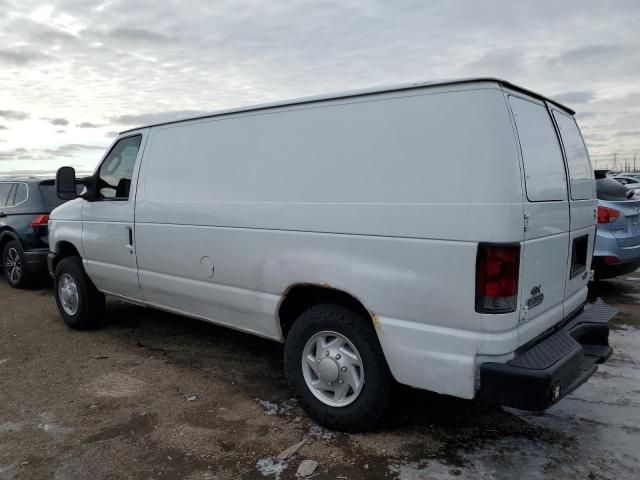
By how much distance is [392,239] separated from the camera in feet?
10.00

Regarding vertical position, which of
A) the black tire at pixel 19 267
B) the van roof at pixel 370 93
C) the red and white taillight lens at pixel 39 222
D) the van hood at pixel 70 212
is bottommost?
the black tire at pixel 19 267

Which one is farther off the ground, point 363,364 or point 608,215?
point 608,215

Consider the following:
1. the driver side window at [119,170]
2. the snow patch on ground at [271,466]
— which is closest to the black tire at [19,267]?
the driver side window at [119,170]

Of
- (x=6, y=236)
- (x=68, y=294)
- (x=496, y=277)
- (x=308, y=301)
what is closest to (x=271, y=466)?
(x=308, y=301)

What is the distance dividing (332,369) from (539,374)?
1.24 meters

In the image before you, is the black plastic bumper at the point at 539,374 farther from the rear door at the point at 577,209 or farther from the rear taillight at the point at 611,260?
the rear taillight at the point at 611,260

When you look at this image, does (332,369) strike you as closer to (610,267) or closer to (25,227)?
(610,267)

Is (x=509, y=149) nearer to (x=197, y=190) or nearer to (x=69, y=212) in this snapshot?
(x=197, y=190)

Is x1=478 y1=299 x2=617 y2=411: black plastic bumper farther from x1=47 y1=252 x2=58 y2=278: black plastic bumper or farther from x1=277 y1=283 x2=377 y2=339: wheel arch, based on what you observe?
x1=47 y1=252 x2=58 y2=278: black plastic bumper

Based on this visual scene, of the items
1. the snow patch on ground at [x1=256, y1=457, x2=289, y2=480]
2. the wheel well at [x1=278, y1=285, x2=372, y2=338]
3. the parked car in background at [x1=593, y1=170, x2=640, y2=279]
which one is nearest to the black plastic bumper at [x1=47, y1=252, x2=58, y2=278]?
the wheel well at [x1=278, y1=285, x2=372, y2=338]

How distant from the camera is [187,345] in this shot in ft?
17.7

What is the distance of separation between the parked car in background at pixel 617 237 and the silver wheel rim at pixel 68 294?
19.5 ft

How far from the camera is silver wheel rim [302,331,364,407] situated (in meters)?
3.39

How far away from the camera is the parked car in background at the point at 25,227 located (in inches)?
325
